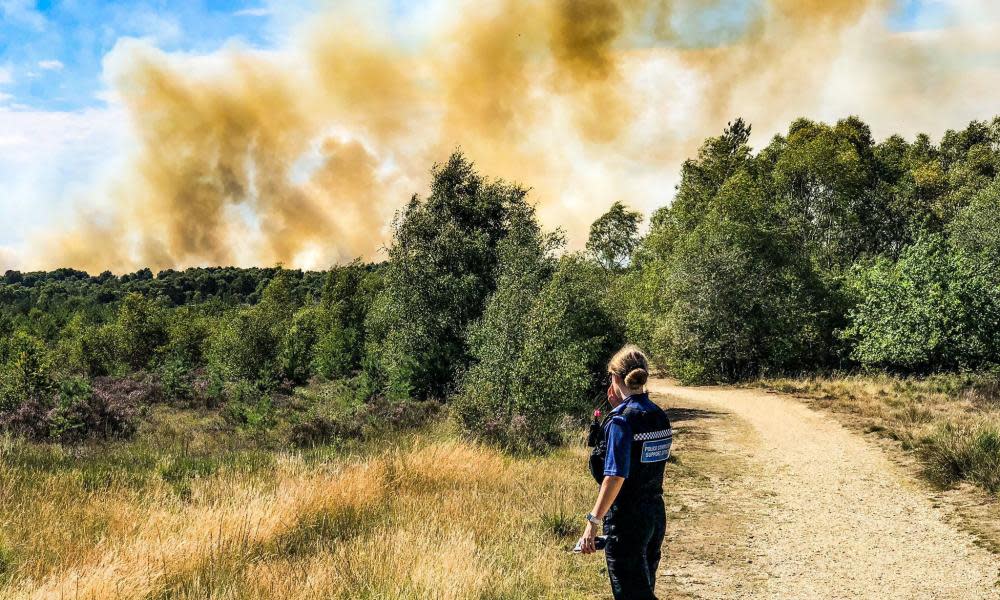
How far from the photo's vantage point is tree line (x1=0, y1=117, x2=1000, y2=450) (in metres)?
15.7

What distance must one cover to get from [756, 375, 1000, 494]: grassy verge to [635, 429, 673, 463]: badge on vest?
343 inches

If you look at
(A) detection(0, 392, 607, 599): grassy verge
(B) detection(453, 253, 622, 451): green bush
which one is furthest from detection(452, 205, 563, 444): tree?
(A) detection(0, 392, 607, 599): grassy verge

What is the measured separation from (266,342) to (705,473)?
34.2 m

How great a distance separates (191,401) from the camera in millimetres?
24266

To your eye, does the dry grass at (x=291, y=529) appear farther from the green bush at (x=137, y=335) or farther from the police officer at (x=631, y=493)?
the green bush at (x=137, y=335)

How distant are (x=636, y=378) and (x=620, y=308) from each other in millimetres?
21494

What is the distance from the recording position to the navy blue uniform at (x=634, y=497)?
156 inches

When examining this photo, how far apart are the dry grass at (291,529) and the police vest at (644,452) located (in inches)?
80.0

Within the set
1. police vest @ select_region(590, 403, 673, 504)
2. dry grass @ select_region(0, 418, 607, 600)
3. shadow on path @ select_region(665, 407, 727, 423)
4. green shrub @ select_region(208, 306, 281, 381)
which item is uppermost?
green shrub @ select_region(208, 306, 281, 381)

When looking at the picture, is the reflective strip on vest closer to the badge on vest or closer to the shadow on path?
the badge on vest

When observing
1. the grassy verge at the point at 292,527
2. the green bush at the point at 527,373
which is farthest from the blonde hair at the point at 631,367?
the green bush at the point at 527,373

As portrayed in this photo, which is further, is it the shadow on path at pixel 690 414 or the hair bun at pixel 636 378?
the shadow on path at pixel 690 414

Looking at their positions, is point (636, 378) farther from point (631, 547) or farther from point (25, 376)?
point (25, 376)

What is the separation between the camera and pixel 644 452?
13.2 ft
